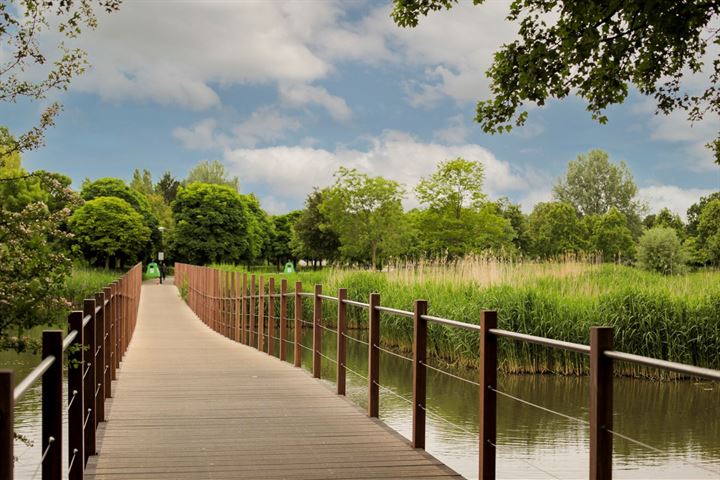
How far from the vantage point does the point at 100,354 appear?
685cm

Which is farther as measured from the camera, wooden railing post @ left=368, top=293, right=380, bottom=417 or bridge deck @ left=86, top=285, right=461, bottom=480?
wooden railing post @ left=368, top=293, right=380, bottom=417

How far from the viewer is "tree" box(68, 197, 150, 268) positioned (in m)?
56.8

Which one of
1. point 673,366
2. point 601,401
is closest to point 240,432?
point 601,401

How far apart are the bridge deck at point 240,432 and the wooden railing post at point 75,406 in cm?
53

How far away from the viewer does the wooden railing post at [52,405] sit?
3.62m

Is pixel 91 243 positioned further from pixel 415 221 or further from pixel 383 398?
pixel 383 398

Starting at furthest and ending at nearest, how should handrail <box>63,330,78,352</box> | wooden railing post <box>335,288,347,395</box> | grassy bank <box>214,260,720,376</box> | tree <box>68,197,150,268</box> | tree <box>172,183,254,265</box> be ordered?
tree <box>172,183,254,265</box>, tree <box>68,197,150,268</box>, grassy bank <box>214,260,720,376</box>, wooden railing post <box>335,288,347,395</box>, handrail <box>63,330,78,352</box>

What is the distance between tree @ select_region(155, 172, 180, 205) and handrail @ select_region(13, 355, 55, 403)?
401ft

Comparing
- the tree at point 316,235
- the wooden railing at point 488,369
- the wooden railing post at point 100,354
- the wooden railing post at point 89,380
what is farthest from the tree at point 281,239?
the wooden railing post at point 89,380

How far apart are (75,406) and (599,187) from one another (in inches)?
3265

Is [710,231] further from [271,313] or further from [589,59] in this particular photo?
[271,313]

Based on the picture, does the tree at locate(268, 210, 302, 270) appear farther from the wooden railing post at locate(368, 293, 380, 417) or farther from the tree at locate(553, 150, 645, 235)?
the wooden railing post at locate(368, 293, 380, 417)

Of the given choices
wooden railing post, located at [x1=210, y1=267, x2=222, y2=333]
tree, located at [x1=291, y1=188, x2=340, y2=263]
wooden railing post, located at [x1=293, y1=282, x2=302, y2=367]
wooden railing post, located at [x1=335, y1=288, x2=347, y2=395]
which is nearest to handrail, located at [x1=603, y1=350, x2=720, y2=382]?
wooden railing post, located at [x1=335, y1=288, x2=347, y2=395]

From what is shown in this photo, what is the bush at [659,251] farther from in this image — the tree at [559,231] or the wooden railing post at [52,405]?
the wooden railing post at [52,405]
